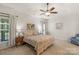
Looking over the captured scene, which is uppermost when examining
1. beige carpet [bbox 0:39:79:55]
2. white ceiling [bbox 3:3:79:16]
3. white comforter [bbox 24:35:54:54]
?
white ceiling [bbox 3:3:79:16]

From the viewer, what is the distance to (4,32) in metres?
1.99

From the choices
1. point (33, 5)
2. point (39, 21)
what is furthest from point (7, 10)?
point (39, 21)

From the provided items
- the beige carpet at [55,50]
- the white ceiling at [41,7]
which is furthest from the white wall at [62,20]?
the beige carpet at [55,50]

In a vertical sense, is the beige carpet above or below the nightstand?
below

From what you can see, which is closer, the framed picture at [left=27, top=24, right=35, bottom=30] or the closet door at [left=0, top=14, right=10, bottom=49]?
the closet door at [left=0, top=14, right=10, bottom=49]

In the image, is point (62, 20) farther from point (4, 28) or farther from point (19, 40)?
point (4, 28)

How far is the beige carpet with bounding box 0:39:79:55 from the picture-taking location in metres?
2.00

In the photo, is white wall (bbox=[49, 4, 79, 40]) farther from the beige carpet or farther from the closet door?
the closet door

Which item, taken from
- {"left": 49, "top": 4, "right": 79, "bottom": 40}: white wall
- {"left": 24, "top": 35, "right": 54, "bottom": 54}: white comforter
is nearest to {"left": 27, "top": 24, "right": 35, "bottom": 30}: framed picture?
{"left": 24, "top": 35, "right": 54, "bottom": 54}: white comforter

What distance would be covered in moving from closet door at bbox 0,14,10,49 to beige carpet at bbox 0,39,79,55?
146 millimetres

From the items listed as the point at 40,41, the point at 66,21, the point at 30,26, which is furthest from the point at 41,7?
the point at 40,41

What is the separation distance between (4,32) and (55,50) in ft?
3.63

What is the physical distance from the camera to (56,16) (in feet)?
6.73

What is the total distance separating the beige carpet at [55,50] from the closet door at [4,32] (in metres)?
0.15
